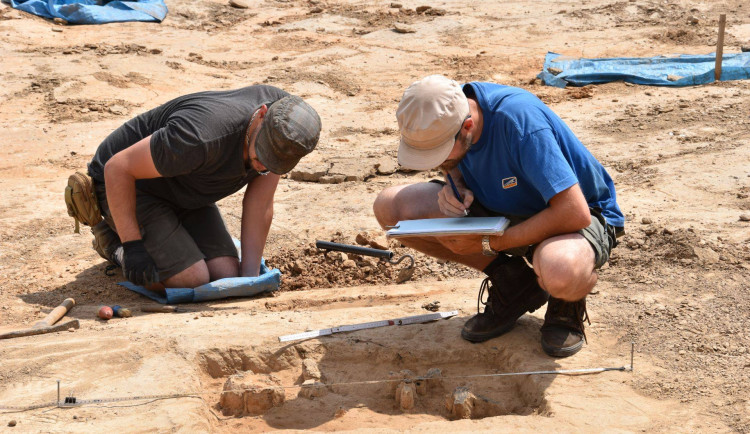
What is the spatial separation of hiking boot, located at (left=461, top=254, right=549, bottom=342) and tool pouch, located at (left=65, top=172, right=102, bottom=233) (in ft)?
7.10

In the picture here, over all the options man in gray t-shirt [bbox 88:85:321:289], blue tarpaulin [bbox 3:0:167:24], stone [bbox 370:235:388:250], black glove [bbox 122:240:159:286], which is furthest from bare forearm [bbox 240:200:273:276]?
blue tarpaulin [bbox 3:0:167:24]

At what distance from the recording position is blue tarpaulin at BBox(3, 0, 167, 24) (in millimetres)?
10180

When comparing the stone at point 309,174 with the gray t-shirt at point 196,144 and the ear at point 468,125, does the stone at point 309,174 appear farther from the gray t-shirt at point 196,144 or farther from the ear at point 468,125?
the ear at point 468,125

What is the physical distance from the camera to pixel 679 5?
10.4 m

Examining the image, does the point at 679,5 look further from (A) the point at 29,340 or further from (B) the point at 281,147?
(A) the point at 29,340

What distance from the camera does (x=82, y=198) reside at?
168 inches

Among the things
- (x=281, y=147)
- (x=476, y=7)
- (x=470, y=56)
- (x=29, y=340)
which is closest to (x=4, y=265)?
(x=29, y=340)

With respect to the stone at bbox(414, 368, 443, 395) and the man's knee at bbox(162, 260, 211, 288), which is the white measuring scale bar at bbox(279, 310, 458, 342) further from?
the man's knee at bbox(162, 260, 211, 288)

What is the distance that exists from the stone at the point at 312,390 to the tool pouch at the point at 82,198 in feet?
5.68

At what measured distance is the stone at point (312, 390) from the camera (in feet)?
10.9

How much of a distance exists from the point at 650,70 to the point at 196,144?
17.5 ft

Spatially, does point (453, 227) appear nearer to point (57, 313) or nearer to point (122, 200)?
point (122, 200)

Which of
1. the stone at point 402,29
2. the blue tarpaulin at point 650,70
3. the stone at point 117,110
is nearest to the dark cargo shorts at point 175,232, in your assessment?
the stone at point 117,110

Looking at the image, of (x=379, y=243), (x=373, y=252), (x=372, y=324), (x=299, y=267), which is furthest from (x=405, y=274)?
(x=372, y=324)
